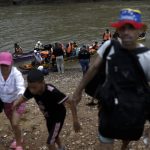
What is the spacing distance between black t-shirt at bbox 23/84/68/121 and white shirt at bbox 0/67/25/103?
0.62 meters

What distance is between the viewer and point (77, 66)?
2277cm

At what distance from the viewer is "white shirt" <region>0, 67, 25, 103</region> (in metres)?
6.23

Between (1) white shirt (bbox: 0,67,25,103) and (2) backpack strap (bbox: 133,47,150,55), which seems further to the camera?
(1) white shirt (bbox: 0,67,25,103)

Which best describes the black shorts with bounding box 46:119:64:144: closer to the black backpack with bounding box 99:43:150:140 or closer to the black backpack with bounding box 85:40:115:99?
the black backpack with bounding box 85:40:115:99

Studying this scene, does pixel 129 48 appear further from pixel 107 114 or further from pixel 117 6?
pixel 117 6

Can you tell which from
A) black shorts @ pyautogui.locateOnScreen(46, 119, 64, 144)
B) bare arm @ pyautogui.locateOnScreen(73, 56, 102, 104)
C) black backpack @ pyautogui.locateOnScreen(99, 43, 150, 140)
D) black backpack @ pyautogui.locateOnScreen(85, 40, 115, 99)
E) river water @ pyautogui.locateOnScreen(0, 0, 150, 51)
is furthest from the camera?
river water @ pyautogui.locateOnScreen(0, 0, 150, 51)

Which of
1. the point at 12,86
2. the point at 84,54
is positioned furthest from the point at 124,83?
the point at 84,54

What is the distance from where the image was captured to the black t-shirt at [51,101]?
5.56 metres

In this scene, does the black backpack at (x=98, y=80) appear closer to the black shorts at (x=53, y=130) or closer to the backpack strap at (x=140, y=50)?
the backpack strap at (x=140, y=50)

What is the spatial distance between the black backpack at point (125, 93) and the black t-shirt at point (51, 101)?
1893 mm

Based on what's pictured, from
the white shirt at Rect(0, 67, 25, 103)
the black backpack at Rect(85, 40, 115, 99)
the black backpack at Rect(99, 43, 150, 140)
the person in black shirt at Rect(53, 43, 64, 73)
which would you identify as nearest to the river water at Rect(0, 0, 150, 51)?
the person in black shirt at Rect(53, 43, 64, 73)

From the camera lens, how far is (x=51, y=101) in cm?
564

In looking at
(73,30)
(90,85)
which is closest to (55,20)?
(73,30)

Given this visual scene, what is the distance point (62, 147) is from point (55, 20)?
38275 mm
